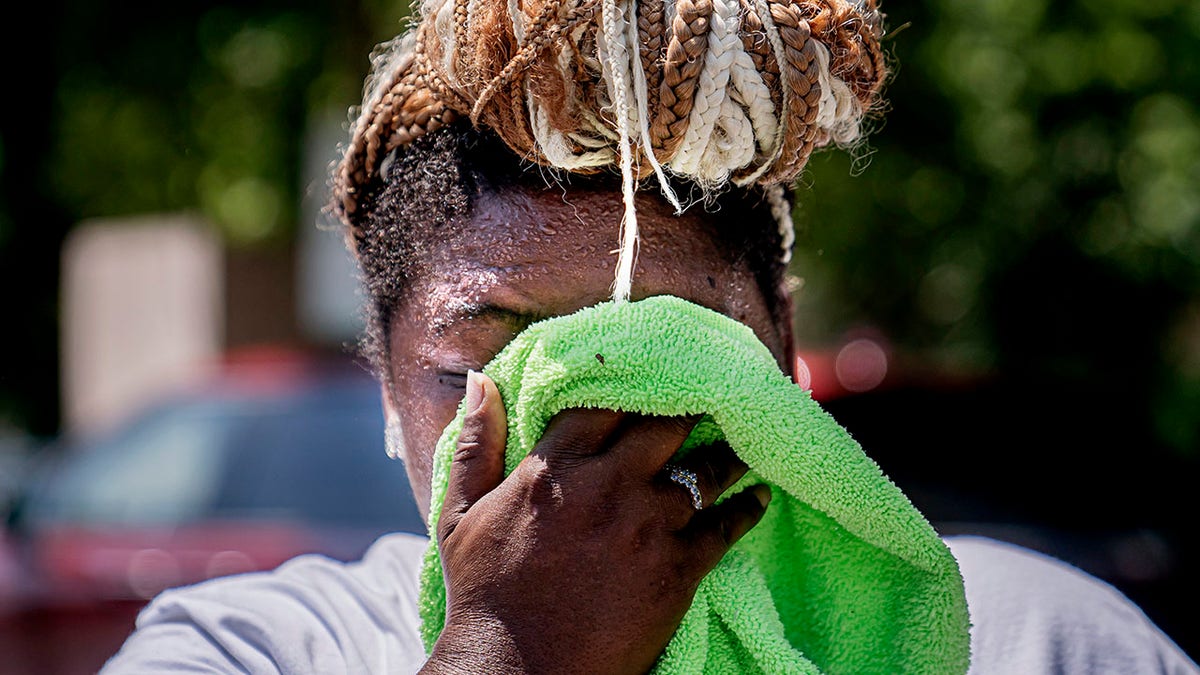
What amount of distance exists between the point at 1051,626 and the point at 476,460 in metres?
0.94

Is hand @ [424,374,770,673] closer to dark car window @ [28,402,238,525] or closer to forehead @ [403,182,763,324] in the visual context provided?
forehead @ [403,182,763,324]

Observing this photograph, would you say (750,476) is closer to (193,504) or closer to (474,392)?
(474,392)

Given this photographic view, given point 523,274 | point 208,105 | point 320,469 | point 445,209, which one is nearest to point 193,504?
point 320,469

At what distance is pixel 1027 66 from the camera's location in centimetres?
1025

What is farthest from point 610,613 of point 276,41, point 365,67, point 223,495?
point 276,41

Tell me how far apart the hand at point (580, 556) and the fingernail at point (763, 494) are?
8 centimetres

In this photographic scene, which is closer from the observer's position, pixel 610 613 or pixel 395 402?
pixel 610 613

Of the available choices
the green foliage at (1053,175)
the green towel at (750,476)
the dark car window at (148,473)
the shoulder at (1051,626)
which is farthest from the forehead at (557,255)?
the green foliage at (1053,175)

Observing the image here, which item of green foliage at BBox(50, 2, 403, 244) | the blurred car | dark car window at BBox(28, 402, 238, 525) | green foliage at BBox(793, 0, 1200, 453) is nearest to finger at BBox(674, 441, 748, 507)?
the blurred car

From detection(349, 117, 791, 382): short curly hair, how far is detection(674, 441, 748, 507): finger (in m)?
0.36

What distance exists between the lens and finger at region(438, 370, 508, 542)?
56.6 inches

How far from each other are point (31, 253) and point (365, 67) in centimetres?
572

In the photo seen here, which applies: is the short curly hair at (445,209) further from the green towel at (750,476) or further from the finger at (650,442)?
the finger at (650,442)

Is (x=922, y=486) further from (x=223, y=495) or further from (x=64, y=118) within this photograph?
(x=64, y=118)
